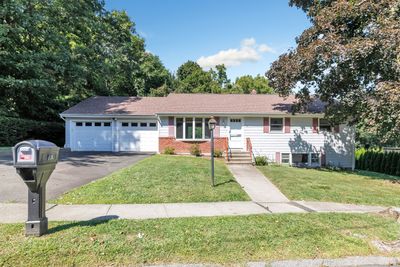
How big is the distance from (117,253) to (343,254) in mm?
3464

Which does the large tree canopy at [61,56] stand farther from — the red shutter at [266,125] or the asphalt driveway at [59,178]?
the red shutter at [266,125]

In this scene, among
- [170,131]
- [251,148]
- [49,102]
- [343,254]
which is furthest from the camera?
[49,102]

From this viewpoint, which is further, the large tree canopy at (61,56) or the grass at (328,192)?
the large tree canopy at (61,56)

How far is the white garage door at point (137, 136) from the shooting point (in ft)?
66.3

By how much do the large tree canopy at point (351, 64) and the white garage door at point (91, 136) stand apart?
36.8 ft

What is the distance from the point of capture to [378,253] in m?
4.87

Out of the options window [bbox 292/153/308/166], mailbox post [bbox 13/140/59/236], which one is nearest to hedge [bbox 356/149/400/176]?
window [bbox 292/153/308/166]

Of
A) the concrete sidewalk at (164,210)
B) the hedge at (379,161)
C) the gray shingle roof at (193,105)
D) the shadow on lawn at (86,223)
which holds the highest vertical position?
the gray shingle roof at (193,105)

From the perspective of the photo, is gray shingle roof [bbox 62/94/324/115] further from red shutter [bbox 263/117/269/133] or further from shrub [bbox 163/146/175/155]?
shrub [bbox 163/146/175/155]

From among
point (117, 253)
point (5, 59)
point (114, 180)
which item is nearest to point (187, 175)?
point (114, 180)

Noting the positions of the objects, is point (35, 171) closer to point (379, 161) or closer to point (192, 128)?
point (192, 128)

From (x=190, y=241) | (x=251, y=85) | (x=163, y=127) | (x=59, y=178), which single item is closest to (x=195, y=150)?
(x=163, y=127)

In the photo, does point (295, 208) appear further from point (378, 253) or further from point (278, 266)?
point (278, 266)

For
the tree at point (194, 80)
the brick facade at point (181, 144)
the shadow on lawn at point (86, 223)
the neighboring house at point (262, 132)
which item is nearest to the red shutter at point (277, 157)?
the neighboring house at point (262, 132)
